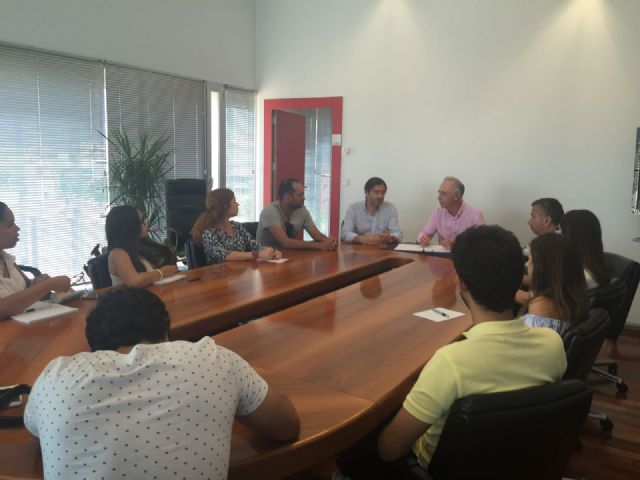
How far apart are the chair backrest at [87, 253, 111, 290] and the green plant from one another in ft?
5.96

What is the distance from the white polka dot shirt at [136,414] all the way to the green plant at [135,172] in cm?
373

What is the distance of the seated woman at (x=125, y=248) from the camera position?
8.61 feet

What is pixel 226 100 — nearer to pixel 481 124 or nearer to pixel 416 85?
pixel 416 85

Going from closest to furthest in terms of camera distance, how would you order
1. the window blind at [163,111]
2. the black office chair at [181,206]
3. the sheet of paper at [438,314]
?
the sheet of paper at [438,314], the window blind at [163,111], the black office chair at [181,206]

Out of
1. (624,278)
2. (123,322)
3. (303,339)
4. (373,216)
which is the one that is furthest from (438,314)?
(373,216)

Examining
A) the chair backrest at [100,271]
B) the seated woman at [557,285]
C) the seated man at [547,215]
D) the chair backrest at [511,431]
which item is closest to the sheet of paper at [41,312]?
the chair backrest at [100,271]

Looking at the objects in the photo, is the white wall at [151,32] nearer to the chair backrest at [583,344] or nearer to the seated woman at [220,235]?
the seated woman at [220,235]

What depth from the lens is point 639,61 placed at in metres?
4.37

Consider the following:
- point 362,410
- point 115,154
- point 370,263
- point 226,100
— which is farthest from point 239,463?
point 226,100

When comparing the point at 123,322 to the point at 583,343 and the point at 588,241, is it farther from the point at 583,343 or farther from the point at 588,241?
the point at 588,241

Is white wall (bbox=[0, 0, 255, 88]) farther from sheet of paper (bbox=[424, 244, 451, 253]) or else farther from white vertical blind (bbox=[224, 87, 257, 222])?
sheet of paper (bbox=[424, 244, 451, 253])

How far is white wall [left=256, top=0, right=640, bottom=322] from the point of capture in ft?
14.9

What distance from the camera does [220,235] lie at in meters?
3.49

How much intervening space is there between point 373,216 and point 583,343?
311 centimetres
